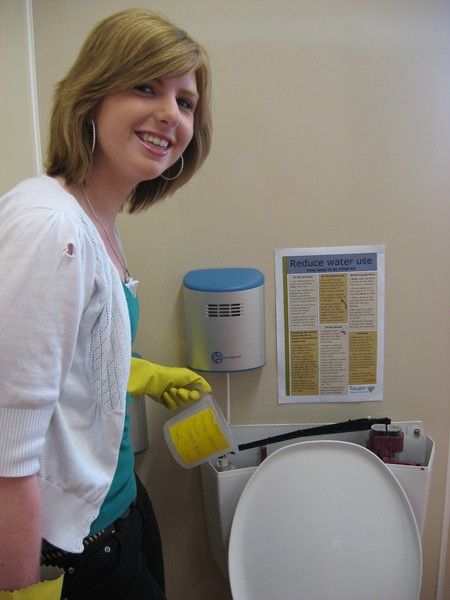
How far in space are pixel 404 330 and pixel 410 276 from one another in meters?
0.13

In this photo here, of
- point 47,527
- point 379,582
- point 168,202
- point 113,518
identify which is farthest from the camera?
point 168,202

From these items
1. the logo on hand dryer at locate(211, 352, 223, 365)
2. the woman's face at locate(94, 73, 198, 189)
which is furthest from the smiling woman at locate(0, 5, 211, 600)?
the logo on hand dryer at locate(211, 352, 223, 365)

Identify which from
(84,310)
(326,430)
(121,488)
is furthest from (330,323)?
(84,310)

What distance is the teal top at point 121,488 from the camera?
772 millimetres

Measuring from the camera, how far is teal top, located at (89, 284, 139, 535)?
77 centimetres

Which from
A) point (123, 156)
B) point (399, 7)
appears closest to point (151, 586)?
point (123, 156)

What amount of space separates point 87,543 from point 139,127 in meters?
0.57

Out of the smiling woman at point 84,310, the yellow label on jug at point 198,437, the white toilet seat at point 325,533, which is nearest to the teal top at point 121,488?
the smiling woman at point 84,310

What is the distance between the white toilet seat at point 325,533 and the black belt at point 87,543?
1.15 ft

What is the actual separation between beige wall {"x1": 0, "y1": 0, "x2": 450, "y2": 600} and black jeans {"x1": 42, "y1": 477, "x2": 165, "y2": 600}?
1.40 ft

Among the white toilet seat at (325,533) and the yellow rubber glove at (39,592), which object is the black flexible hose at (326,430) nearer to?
the white toilet seat at (325,533)

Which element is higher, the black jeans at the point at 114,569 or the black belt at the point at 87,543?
the black belt at the point at 87,543

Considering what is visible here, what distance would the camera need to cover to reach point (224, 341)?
1157 millimetres

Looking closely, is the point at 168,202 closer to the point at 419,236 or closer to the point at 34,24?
the point at 34,24
